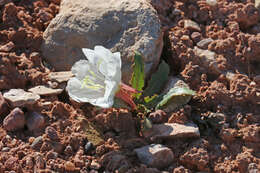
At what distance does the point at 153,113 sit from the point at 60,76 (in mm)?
841

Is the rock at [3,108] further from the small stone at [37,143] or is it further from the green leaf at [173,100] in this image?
the green leaf at [173,100]

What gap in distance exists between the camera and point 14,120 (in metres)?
3.02

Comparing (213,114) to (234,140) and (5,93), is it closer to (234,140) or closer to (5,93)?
(234,140)

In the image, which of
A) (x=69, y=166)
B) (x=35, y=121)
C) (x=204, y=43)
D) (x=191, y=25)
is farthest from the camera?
(x=191, y=25)

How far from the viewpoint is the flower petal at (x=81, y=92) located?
2984mm

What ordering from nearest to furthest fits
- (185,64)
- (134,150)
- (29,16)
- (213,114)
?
(134,150) < (213,114) < (185,64) < (29,16)

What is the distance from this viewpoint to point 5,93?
322 centimetres

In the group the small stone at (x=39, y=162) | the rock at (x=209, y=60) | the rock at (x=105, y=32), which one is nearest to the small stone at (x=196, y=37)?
the rock at (x=209, y=60)

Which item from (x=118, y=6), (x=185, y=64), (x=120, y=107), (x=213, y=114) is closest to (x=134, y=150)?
(x=120, y=107)

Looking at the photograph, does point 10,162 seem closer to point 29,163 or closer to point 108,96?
point 29,163

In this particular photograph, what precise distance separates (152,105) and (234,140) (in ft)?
2.19

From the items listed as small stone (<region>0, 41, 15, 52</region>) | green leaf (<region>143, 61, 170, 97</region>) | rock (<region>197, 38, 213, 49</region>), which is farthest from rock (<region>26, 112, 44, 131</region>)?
rock (<region>197, 38, 213, 49</region>)

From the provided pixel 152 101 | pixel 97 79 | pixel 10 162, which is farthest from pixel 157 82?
pixel 10 162

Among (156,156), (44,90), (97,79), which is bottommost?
(156,156)
